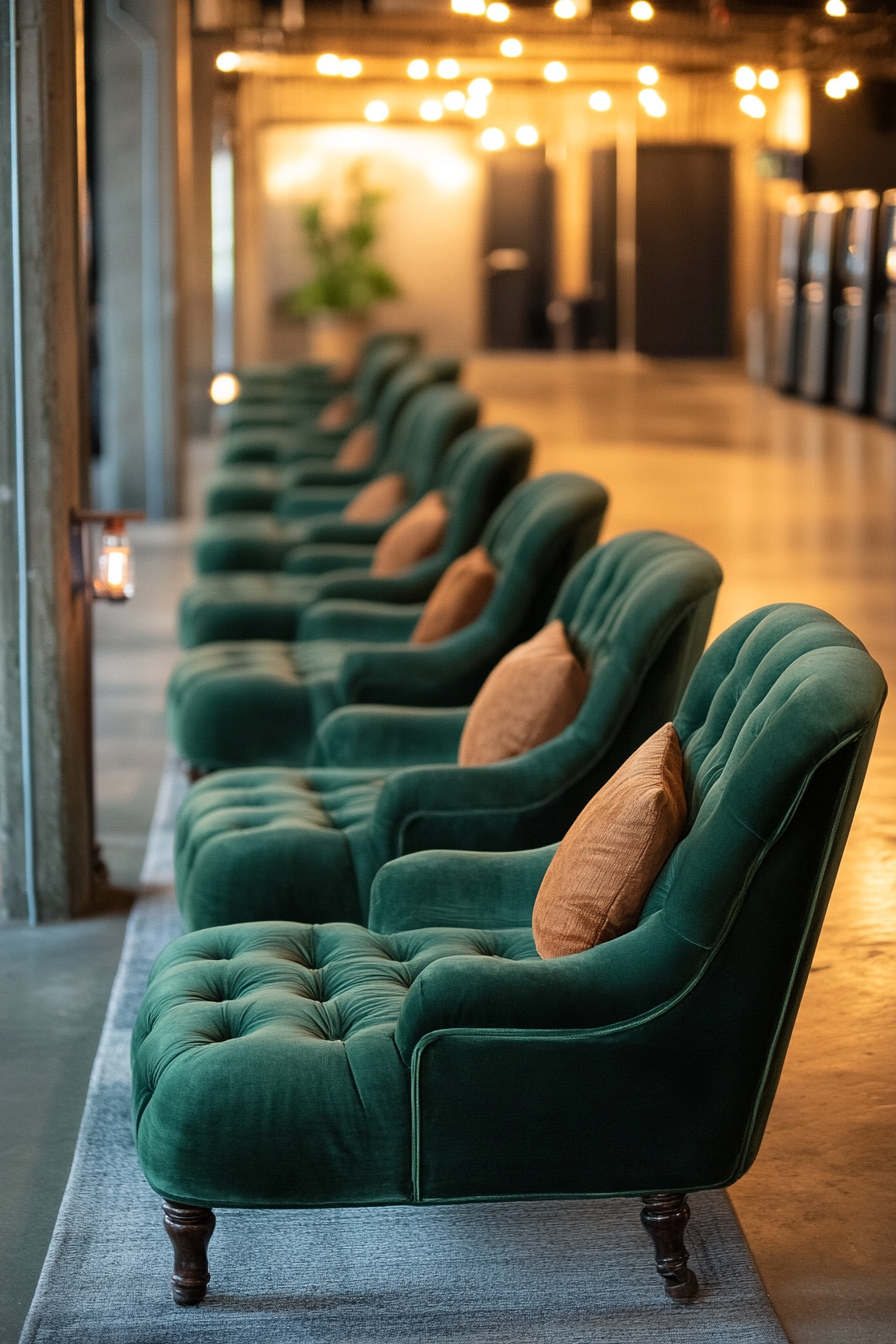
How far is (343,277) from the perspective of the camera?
1870 centimetres

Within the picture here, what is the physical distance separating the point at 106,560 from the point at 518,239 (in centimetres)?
1817

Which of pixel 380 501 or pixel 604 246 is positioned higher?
pixel 604 246

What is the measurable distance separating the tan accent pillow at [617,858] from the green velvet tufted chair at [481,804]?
584 mm

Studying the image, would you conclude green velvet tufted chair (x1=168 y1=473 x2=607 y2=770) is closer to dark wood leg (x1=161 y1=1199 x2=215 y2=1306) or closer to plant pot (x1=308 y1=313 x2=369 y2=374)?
dark wood leg (x1=161 y1=1199 x2=215 y2=1306)

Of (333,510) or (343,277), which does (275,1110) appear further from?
(343,277)

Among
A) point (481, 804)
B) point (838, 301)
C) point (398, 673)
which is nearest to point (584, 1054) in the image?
point (481, 804)

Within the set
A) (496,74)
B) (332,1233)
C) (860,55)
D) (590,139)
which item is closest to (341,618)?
(332,1233)

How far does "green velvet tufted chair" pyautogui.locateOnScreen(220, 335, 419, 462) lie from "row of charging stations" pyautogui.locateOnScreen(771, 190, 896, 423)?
6.21 meters

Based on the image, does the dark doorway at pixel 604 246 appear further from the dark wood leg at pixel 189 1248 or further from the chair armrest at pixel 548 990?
the dark wood leg at pixel 189 1248

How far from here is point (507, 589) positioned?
4109 mm

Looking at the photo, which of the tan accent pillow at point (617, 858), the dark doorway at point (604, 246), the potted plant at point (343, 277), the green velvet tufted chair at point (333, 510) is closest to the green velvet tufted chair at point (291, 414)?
the green velvet tufted chair at point (333, 510)

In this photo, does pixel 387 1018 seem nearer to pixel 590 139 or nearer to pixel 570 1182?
pixel 570 1182

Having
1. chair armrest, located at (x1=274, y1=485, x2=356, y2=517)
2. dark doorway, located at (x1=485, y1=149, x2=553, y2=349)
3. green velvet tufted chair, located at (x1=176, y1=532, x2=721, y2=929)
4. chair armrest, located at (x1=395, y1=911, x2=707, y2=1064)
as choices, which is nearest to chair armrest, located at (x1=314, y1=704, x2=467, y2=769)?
green velvet tufted chair, located at (x1=176, y1=532, x2=721, y2=929)

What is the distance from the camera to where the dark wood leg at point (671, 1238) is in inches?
92.9
